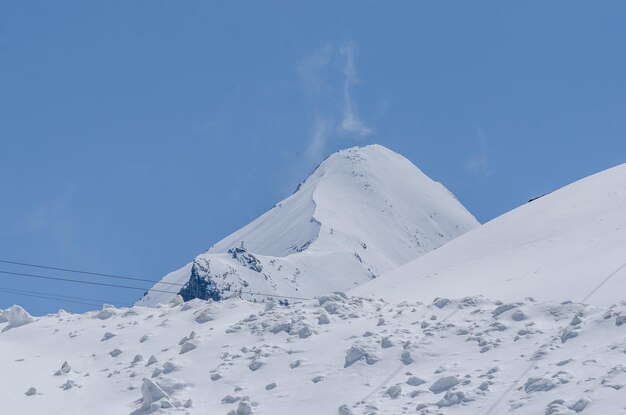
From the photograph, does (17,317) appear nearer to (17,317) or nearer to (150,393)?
(17,317)

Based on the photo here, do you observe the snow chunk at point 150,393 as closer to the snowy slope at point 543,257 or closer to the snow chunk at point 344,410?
the snow chunk at point 344,410

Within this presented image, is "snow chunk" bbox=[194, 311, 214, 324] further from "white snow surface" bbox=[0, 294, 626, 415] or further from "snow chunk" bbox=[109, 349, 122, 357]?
"snow chunk" bbox=[109, 349, 122, 357]

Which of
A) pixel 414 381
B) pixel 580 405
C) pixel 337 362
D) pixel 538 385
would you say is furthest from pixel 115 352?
pixel 580 405

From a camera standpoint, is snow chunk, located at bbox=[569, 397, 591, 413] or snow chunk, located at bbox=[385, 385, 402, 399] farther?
snow chunk, located at bbox=[385, 385, 402, 399]

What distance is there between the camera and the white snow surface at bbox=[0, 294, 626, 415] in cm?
1911

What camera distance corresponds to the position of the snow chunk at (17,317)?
2943 cm

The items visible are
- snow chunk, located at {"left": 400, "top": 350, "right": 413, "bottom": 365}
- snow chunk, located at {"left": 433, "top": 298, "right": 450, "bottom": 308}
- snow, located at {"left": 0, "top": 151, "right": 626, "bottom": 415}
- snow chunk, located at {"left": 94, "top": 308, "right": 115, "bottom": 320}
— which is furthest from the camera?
snow chunk, located at {"left": 94, "top": 308, "right": 115, "bottom": 320}

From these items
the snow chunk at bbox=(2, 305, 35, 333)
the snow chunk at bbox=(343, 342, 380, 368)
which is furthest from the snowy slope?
the snow chunk at bbox=(2, 305, 35, 333)

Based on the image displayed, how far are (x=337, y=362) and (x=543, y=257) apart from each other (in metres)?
12.0

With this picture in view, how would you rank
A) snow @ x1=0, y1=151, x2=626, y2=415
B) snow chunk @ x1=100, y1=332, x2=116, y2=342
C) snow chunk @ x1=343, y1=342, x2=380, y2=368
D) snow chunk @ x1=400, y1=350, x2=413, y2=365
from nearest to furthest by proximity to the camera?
snow @ x1=0, y1=151, x2=626, y2=415
snow chunk @ x1=400, y1=350, x2=413, y2=365
snow chunk @ x1=343, y1=342, x2=380, y2=368
snow chunk @ x1=100, y1=332, x2=116, y2=342

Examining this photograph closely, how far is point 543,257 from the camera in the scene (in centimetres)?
3238

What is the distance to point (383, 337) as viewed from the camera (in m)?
22.8

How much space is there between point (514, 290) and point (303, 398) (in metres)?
7.83

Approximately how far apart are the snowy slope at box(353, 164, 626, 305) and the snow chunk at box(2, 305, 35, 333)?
9.48m
